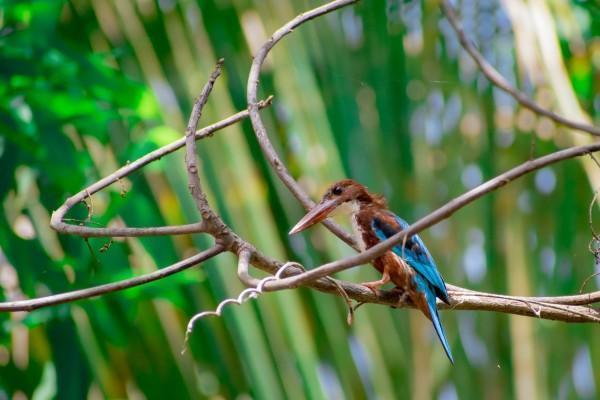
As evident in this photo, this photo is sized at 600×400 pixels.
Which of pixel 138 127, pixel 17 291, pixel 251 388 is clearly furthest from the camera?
pixel 17 291

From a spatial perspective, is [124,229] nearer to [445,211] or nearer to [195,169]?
[195,169]

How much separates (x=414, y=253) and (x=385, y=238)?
0.32ft

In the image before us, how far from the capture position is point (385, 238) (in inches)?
117

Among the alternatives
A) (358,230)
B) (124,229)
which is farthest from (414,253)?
(124,229)

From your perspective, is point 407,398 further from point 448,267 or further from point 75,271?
point 75,271

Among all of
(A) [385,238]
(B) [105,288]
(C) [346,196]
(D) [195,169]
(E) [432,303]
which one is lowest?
(E) [432,303]

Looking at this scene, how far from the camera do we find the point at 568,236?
10.9 ft

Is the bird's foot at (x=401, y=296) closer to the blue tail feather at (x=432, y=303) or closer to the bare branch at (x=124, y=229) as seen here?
the blue tail feather at (x=432, y=303)

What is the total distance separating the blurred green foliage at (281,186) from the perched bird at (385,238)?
219mm

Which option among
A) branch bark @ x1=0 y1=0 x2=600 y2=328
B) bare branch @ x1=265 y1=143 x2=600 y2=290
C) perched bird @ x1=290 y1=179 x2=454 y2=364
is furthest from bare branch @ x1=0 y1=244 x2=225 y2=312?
perched bird @ x1=290 y1=179 x2=454 y2=364

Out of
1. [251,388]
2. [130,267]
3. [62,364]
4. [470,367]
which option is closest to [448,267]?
[470,367]

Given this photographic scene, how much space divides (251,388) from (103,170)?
0.89 m

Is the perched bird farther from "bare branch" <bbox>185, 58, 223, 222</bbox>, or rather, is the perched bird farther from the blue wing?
"bare branch" <bbox>185, 58, 223, 222</bbox>

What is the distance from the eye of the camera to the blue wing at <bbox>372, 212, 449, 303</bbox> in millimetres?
2671
